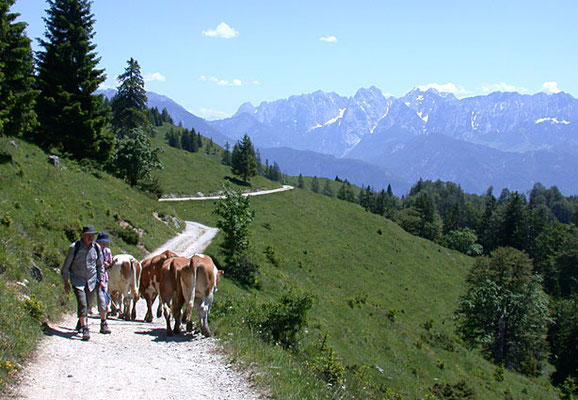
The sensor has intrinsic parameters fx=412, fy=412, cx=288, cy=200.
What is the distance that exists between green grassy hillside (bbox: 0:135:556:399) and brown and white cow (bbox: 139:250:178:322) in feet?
7.05

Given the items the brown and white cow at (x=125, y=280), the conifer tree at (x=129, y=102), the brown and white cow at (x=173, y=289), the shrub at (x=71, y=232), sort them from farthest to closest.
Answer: the conifer tree at (x=129, y=102) < the shrub at (x=71, y=232) < the brown and white cow at (x=125, y=280) < the brown and white cow at (x=173, y=289)

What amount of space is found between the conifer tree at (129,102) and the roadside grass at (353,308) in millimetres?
13508

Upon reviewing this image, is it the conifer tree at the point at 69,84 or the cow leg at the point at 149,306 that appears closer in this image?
the cow leg at the point at 149,306

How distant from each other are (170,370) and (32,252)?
9871 millimetres

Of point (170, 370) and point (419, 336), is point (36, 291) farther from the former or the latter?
point (419, 336)

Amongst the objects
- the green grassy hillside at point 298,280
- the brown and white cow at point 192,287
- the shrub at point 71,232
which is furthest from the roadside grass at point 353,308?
the shrub at point 71,232

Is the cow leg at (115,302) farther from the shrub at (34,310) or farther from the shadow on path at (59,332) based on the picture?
the shrub at (34,310)

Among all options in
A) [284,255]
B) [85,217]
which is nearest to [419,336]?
[284,255]

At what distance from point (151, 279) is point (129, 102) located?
1979 inches

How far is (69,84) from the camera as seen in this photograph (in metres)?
34.6

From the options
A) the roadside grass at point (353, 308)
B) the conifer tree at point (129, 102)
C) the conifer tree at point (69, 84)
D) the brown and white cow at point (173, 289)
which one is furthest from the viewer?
the conifer tree at point (129, 102)

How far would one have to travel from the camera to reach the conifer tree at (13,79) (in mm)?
24641

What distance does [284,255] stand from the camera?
44438 mm

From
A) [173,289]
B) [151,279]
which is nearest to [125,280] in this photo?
[151,279]
